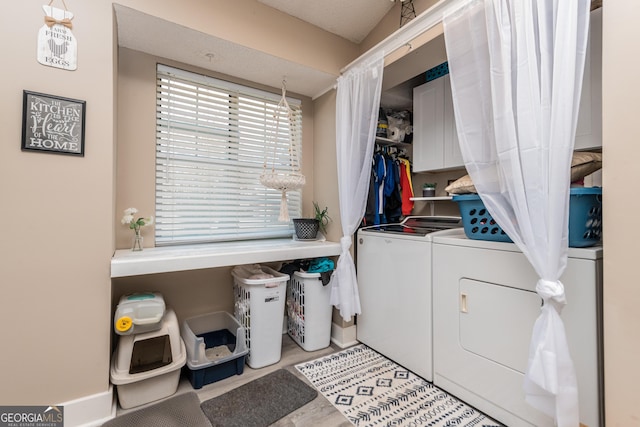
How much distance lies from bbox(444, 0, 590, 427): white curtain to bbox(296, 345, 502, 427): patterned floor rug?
A: 20.8 inches

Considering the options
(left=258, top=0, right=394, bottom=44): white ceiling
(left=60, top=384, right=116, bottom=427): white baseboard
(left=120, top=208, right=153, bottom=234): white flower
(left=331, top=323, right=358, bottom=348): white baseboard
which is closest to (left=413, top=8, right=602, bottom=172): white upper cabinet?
(left=258, top=0, right=394, bottom=44): white ceiling

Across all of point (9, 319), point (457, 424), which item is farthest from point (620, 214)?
point (9, 319)

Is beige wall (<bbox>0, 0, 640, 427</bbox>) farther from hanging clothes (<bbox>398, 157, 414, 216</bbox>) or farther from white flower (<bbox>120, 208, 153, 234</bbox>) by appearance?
hanging clothes (<bbox>398, 157, 414, 216</bbox>)

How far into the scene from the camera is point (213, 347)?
7.35 feet

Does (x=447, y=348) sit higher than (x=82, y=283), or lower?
lower

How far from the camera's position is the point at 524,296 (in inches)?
54.0

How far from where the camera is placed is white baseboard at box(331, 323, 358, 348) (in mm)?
2372

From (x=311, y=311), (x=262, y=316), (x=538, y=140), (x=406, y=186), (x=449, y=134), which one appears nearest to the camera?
(x=538, y=140)

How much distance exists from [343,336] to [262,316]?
765mm

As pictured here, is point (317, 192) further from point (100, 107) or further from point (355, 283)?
point (100, 107)

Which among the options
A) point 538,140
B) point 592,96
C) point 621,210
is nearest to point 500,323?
point 621,210

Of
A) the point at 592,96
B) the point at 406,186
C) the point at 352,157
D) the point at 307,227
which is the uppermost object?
Answer: the point at 592,96

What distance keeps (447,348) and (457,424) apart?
1.24 ft

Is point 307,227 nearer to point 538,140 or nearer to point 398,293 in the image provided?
point 398,293
